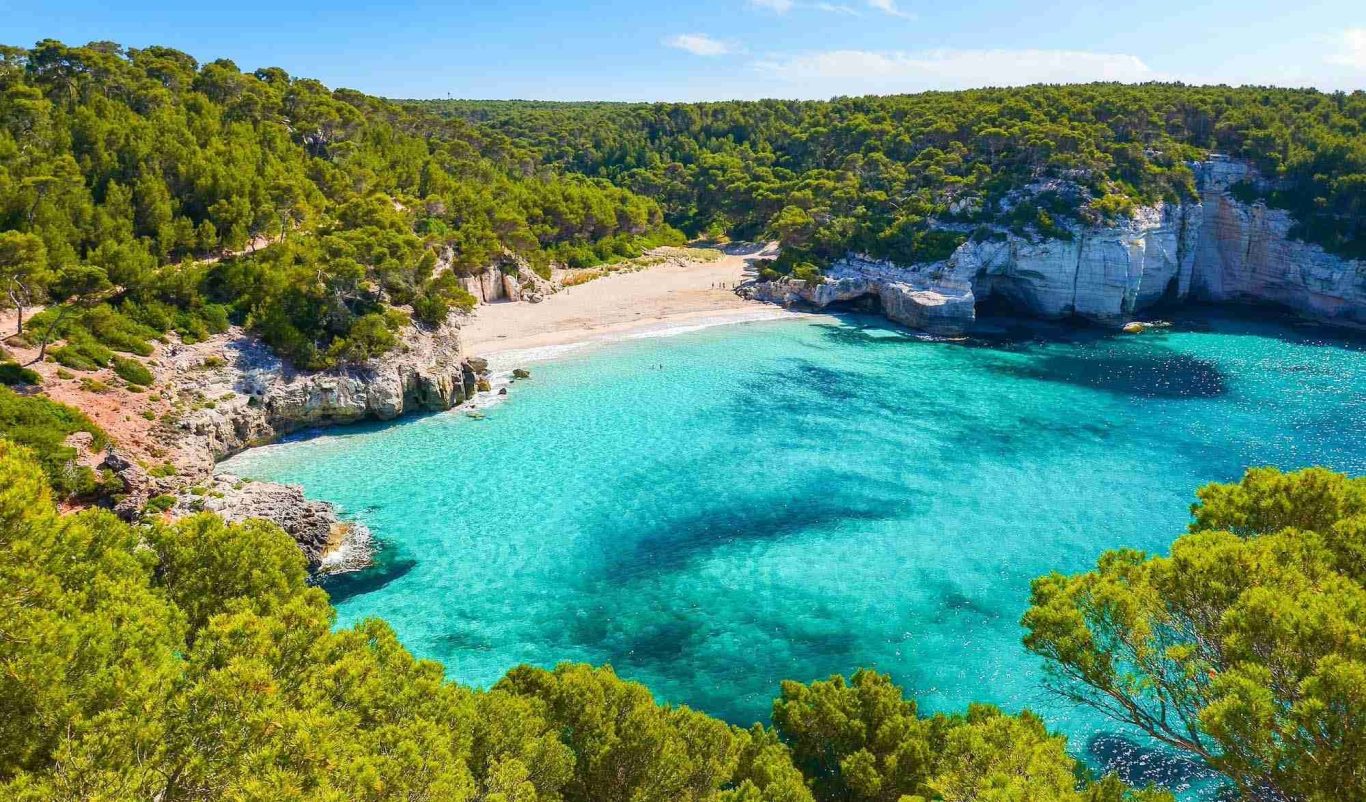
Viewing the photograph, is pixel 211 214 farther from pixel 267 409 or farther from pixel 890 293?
pixel 890 293

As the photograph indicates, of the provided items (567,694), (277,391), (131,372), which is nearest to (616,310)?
(277,391)

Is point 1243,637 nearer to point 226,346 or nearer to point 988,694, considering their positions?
point 988,694

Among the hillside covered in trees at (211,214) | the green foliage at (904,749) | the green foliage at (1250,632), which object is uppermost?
the hillside covered in trees at (211,214)

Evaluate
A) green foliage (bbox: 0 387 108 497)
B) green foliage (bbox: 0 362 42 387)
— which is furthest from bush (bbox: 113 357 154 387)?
green foliage (bbox: 0 387 108 497)

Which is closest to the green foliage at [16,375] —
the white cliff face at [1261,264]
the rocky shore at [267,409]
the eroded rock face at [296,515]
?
the rocky shore at [267,409]

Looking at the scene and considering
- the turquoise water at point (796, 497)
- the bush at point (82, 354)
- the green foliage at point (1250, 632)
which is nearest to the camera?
the green foliage at point (1250, 632)

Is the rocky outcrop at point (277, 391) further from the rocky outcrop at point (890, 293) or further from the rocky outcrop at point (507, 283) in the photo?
the rocky outcrop at point (890, 293)

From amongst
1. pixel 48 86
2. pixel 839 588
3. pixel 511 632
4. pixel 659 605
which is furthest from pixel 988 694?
pixel 48 86
